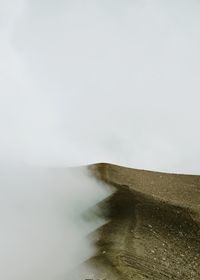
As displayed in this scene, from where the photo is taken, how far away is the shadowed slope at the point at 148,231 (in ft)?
90.5

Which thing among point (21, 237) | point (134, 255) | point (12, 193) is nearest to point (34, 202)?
point (12, 193)

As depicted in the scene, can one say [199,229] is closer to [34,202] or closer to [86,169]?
[34,202]

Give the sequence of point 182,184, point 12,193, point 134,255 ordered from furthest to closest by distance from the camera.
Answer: point 182,184
point 12,193
point 134,255

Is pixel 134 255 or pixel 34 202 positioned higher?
pixel 34 202

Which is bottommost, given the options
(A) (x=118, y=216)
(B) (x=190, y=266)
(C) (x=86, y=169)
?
(B) (x=190, y=266)

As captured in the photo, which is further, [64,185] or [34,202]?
[64,185]

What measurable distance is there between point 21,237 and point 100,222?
17.6ft

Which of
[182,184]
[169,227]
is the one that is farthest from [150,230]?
[182,184]

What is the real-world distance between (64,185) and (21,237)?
10.2m

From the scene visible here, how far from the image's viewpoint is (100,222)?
3475 centimetres

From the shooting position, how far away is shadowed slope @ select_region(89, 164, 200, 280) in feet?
90.5

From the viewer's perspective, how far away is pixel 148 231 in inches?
1273

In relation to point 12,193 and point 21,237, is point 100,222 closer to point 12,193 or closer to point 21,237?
point 21,237

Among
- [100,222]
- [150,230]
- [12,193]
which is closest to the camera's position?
[150,230]
